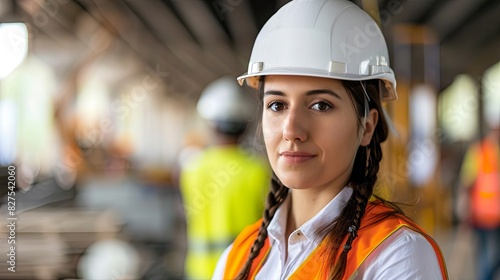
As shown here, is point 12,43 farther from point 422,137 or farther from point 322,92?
point 422,137

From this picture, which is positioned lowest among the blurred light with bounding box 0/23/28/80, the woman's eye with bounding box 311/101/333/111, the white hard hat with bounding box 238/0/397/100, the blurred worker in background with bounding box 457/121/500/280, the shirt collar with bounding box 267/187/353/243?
the blurred worker in background with bounding box 457/121/500/280

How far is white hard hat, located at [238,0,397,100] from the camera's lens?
178 centimetres

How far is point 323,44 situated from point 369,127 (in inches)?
10.2

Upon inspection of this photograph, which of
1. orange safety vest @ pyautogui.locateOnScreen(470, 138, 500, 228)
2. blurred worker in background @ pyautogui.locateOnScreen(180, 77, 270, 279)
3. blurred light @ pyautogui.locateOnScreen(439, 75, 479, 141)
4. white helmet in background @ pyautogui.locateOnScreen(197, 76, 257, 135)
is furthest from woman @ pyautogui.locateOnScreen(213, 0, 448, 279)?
blurred light @ pyautogui.locateOnScreen(439, 75, 479, 141)

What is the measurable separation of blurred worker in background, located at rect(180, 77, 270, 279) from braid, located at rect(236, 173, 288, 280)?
70.6 inches

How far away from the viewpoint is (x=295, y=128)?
1.75 meters

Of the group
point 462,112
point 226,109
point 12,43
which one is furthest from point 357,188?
point 462,112

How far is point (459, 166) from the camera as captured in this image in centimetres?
1505

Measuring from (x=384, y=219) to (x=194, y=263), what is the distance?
2.57 metres

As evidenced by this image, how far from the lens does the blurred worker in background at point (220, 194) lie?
13.3 feet

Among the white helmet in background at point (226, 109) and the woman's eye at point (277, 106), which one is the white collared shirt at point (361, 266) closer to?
the woman's eye at point (277, 106)

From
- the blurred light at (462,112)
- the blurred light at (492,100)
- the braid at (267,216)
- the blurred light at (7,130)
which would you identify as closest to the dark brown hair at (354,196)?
the braid at (267,216)

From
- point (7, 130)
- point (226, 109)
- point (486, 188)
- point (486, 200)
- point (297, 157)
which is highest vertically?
point (226, 109)

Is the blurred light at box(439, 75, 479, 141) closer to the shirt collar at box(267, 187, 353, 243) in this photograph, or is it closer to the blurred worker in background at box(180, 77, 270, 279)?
the blurred worker in background at box(180, 77, 270, 279)
